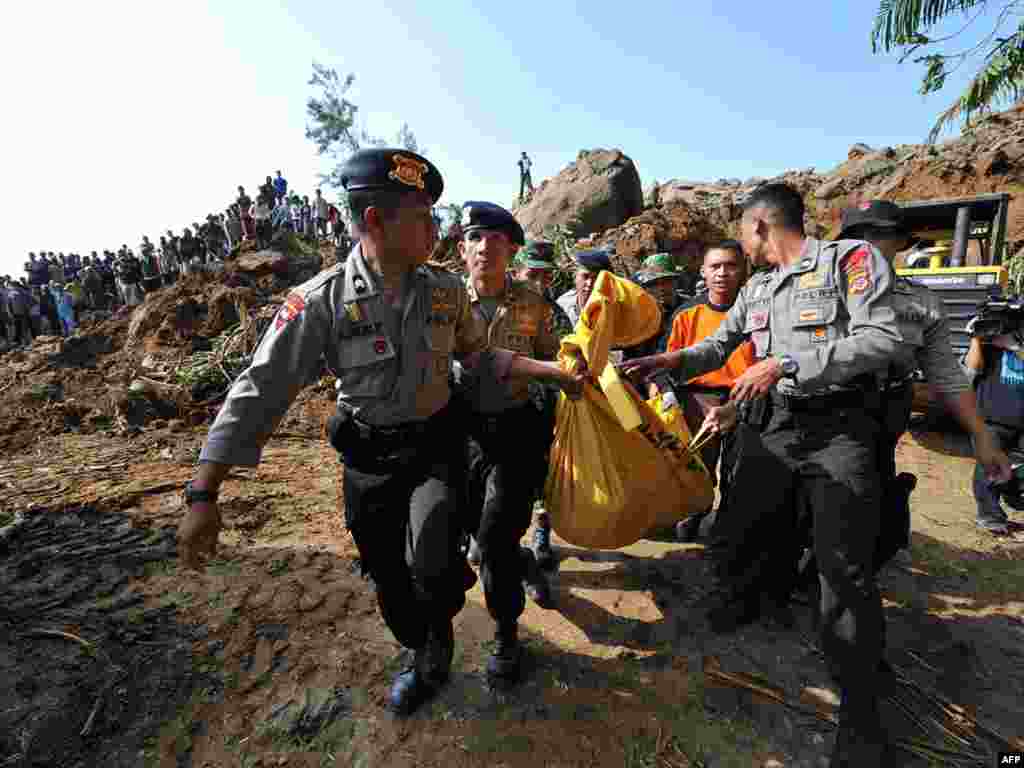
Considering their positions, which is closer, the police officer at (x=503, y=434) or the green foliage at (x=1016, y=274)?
the police officer at (x=503, y=434)

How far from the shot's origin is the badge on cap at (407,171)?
1678 millimetres

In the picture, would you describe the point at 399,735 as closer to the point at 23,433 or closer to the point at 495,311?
the point at 495,311

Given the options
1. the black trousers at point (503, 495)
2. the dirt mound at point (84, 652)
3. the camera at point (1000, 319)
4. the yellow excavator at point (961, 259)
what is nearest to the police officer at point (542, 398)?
the black trousers at point (503, 495)

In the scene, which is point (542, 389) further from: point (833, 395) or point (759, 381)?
point (833, 395)

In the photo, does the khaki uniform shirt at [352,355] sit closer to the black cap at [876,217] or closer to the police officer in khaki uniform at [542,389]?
the police officer in khaki uniform at [542,389]

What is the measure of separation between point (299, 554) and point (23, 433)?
544 cm

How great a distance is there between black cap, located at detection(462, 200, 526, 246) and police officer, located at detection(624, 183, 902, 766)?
0.88m

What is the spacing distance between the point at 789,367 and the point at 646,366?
653 millimetres

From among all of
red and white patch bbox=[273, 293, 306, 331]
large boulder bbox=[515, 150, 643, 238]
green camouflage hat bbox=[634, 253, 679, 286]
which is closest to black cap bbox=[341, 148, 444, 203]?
red and white patch bbox=[273, 293, 306, 331]

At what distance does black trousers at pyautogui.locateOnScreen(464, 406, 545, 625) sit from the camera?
2.17m

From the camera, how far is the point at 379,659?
2.27m

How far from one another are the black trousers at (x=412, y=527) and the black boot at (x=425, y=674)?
0.43ft

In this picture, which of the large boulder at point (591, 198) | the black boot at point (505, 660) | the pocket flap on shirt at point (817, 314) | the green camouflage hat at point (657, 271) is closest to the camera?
the pocket flap on shirt at point (817, 314)

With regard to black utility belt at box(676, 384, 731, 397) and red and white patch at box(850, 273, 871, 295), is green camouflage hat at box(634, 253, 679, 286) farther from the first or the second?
red and white patch at box(850, 273, 871, 295)
